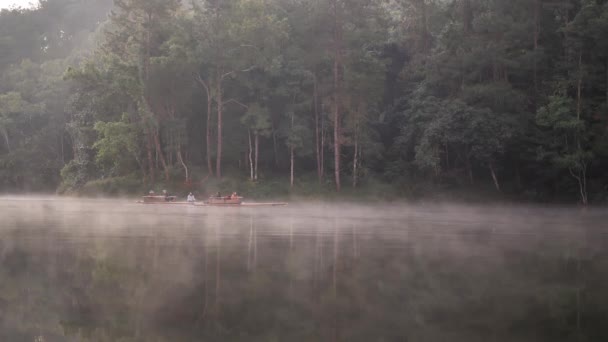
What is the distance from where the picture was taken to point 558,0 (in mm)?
44562

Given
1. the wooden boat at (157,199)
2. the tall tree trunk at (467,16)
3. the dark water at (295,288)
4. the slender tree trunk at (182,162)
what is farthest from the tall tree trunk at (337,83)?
the dark water at (295,288)

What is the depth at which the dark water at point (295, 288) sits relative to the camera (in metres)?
7.32

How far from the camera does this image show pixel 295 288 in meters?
9.77

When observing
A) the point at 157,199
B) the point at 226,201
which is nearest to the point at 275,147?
the point at 157,199

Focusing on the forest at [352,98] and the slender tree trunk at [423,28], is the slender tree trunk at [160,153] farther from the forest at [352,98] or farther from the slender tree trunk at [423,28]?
the slender tree trunk at [423,28]

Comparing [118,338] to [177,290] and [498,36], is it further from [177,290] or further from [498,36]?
[498,36]

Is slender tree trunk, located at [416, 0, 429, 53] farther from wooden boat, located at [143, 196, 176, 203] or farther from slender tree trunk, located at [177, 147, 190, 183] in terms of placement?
wooden boat, located at [143, 196, 176, 203]

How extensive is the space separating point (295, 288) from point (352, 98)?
3857cm

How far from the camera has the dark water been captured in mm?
7316

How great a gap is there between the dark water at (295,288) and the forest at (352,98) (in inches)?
1098

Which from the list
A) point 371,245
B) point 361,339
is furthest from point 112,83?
point 361,339

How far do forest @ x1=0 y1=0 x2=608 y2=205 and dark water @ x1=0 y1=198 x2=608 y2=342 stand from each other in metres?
27.9

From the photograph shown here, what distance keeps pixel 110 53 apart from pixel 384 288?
45668mm

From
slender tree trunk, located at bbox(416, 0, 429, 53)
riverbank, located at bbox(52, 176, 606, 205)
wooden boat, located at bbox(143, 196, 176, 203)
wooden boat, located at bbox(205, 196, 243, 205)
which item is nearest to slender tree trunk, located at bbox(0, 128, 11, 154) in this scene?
riverbank, located at bbox(52, 176, 606, 205)
